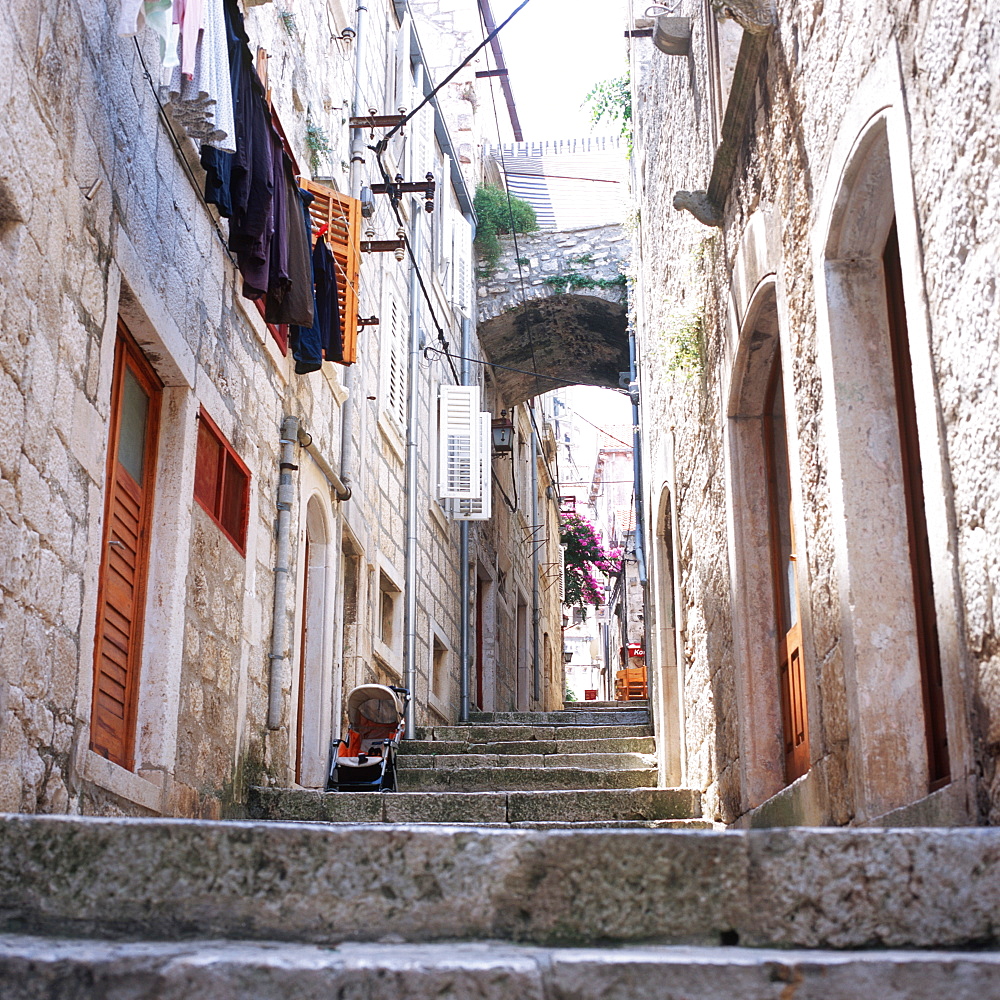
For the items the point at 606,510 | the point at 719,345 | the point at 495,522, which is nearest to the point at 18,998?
the point at 719,345

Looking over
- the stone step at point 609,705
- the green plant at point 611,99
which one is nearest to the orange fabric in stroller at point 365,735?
the green plant at point 611,99

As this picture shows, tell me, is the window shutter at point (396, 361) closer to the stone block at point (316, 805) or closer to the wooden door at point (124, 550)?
the stone block at point (316, 805)

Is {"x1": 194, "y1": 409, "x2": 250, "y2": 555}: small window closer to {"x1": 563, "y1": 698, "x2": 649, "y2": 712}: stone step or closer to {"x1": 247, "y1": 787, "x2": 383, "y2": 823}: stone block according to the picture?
{"x1": 247, "y1": 787, "x2": 383, "y2": 823}: stone block

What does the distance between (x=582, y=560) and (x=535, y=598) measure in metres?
3.68

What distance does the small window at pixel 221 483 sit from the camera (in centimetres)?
635

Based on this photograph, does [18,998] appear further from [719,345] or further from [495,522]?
[495,522]

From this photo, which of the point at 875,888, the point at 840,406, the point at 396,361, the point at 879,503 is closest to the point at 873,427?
the point at 840,406

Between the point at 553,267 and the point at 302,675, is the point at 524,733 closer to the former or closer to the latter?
the point at 302,675

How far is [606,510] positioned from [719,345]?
117ft

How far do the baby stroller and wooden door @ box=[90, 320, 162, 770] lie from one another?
2.67m

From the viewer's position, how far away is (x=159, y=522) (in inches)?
230

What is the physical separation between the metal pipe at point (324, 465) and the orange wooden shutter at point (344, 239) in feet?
2.15

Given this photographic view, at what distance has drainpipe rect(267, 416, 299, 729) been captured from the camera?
299 inches

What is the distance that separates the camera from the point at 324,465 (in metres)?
8.80
